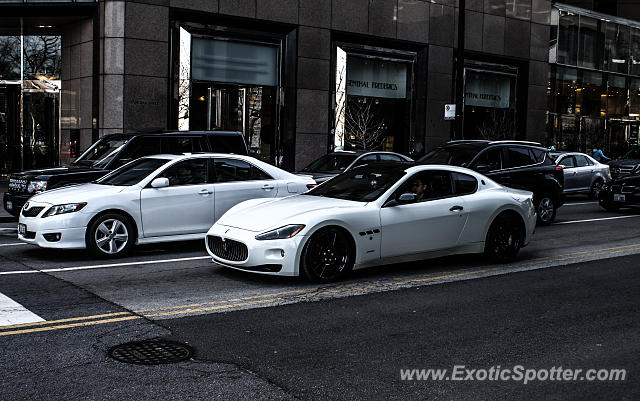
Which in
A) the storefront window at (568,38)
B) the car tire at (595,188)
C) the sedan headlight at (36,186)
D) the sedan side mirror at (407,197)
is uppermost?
the storefront window at (568,38)

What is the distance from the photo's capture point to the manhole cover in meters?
5.76

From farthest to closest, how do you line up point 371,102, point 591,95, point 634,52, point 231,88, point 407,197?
point 634,52 → point 591,95 → point 371,102 → point 231,88 → point 407,197

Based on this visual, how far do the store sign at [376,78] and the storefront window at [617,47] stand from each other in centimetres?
1693

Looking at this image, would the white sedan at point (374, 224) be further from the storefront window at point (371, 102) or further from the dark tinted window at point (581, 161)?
the storefront window at point (371, 102)

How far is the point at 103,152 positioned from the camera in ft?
47.4

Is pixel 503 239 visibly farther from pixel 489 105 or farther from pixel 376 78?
pixel 489 105

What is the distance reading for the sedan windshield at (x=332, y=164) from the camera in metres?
17.6

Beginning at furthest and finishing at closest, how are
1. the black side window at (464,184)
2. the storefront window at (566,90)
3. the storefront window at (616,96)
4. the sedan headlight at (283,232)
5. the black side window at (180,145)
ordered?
1. the storefront window at (616,96)
2. the storefront window at (566,90)
3. the black side window at (180,145)
4. the black side window at (464,184)
5. the sedan headlight at (283,232)

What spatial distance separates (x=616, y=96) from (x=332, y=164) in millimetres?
29020

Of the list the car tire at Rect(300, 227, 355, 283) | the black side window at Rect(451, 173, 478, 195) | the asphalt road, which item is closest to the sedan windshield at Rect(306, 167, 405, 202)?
the car tire at Rect(300, 227, 355, 283)

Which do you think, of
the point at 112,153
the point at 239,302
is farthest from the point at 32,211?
the point at 239,302

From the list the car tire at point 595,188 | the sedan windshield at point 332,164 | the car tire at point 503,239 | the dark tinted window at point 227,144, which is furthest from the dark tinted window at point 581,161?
the car tire at point 503,239

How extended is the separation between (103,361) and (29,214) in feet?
19.3

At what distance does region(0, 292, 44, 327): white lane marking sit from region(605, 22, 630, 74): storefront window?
127ft
